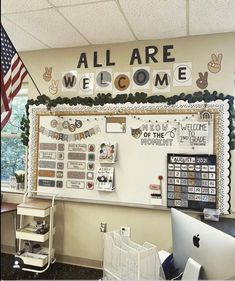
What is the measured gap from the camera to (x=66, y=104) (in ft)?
10.3

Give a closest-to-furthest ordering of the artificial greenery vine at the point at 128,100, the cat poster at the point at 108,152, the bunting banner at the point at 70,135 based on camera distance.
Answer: the artificial greenery vine at the point at 128,100, the cat poster at the point at 108,152, the bunting banner at the point at 70,135

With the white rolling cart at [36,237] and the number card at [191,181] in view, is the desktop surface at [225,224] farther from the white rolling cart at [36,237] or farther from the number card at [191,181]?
the white rolling cart at [36,237]

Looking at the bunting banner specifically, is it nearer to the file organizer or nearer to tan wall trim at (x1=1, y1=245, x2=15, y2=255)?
the file organizer

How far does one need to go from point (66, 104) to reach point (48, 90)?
0.33 m

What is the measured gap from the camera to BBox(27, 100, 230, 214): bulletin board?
264 centimetres

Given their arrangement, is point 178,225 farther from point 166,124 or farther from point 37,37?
point 37,37

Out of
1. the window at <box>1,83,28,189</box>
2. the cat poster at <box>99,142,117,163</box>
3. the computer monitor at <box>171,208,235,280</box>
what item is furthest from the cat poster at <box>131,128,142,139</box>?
the computer monitor at <box>171,208,235,280</box>

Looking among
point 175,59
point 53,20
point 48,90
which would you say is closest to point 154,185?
point 175,59

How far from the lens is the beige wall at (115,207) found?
2.69m

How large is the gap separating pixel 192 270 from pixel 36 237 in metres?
2.15

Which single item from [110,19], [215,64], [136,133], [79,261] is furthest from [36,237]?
[215,64]

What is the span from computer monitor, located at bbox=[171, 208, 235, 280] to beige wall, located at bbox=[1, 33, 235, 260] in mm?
1529

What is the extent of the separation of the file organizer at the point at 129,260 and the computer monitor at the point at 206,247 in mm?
486

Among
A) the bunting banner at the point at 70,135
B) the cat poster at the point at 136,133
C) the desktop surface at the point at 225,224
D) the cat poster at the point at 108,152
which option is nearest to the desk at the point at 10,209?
the bunting banner at the point at 70,135
